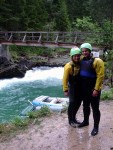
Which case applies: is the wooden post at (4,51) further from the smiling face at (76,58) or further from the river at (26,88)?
the smiling face at (76,58)

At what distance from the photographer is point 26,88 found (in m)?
21.2

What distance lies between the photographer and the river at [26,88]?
1584 cm

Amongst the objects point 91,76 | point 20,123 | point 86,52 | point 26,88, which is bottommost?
point 26,88

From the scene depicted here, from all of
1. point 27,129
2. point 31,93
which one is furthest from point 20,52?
point 27,129

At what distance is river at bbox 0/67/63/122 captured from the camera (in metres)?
15.8

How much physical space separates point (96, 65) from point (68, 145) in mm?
1552

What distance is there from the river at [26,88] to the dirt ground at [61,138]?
7203 mm

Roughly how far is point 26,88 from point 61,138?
603 inches

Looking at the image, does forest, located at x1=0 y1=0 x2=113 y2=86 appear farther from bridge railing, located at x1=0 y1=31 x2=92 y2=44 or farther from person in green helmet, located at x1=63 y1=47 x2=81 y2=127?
person in green helmet, located at x1=63 y1=47 x2=81 y2=127


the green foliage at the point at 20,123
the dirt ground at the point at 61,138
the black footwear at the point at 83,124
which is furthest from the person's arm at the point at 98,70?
the green foliage at the point at 20,123

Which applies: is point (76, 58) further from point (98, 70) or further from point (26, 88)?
point (26, 88)

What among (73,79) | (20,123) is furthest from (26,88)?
(73,79)

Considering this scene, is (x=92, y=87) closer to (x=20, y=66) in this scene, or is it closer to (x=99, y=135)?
(x=99, y=135)

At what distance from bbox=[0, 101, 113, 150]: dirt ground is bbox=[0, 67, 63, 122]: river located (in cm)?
720
